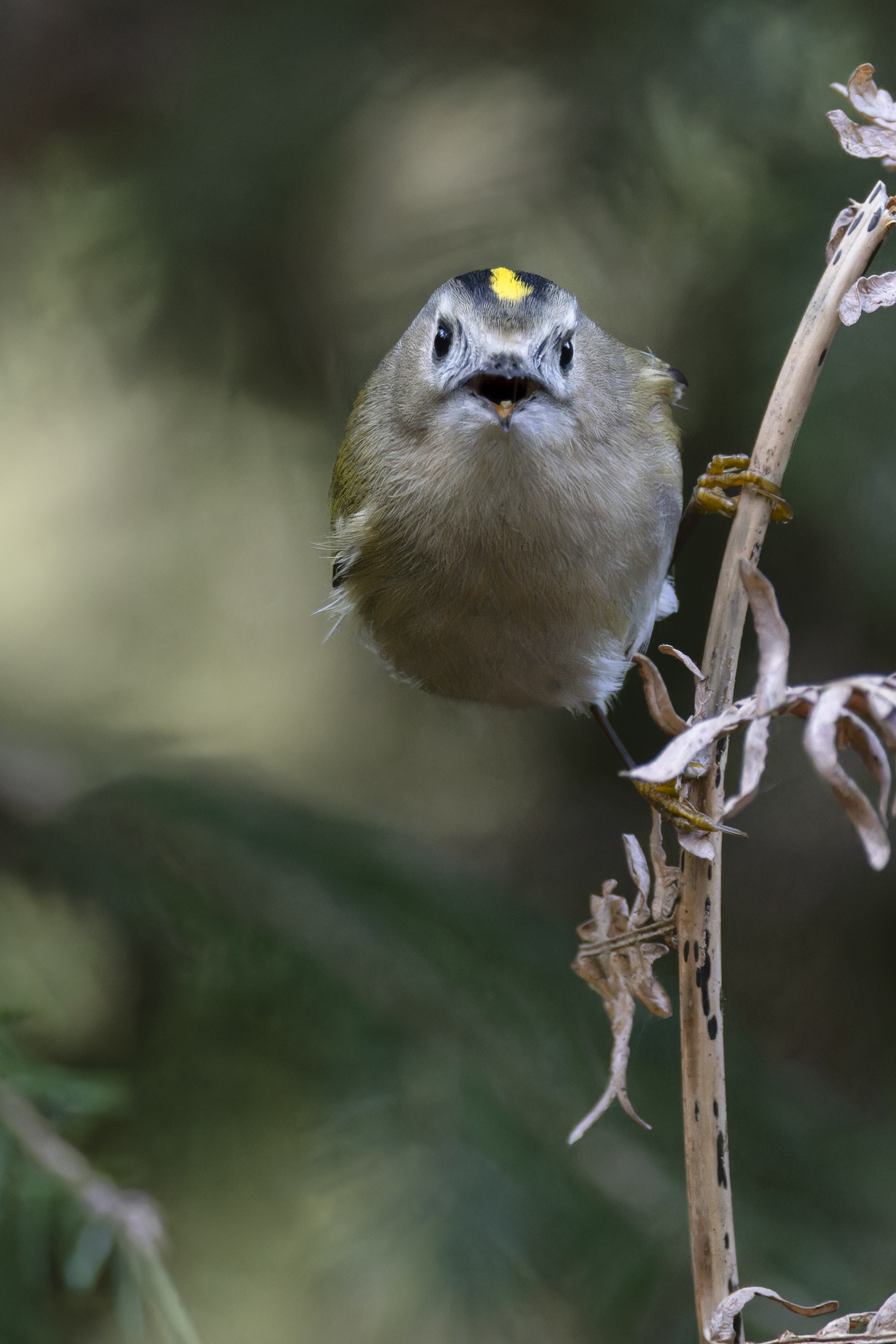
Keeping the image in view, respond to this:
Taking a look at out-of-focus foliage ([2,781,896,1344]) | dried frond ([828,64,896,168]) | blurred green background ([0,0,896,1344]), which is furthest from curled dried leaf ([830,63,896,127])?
out-of-focus foliage ([2,781,896,1344])

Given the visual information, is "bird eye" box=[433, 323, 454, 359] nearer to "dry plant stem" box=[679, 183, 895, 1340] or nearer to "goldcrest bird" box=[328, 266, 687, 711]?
"goldcrest bird" box=[328, 266, 687, 711]

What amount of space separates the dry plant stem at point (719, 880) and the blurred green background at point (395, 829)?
781 millimetres

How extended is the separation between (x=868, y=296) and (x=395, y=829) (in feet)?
4.45

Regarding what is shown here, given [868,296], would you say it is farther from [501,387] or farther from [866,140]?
[501,387]

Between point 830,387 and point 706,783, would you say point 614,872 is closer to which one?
point 830,387

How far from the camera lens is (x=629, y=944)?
702 mm

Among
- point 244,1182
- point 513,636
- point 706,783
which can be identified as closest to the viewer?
point 706,783

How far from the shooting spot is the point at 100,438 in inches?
86.6

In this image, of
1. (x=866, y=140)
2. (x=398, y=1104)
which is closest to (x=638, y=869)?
(x=866, y=140)

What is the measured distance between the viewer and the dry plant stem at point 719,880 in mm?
610

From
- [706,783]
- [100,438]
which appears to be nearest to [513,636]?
[706,783]

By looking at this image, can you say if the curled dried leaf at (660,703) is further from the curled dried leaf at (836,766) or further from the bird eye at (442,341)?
the bird eye at (442,341)

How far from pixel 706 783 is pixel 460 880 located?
1041 mm

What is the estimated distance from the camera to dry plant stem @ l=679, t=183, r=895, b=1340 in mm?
610
